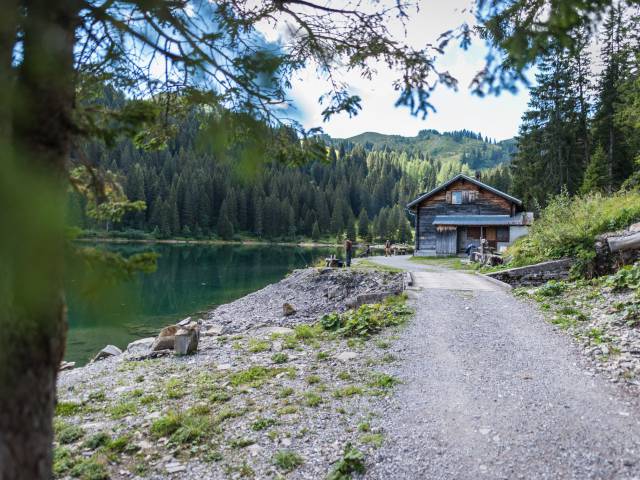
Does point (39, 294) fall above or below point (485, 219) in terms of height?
below

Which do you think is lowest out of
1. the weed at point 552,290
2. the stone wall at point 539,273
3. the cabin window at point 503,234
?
the weed at point 552,290

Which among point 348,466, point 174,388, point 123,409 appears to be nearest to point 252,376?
point 174,388

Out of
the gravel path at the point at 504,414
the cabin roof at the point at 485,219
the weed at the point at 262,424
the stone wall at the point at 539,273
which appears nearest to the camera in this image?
the gravel path at the point at 504,414

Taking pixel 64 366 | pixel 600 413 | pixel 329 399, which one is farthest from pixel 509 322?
pixel 64 366

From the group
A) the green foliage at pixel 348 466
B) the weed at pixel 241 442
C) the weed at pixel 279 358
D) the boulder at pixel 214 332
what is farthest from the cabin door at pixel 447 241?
the green foliage at pixel 348 466

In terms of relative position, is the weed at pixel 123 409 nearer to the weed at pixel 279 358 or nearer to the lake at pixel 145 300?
the lake at pixel 145 300

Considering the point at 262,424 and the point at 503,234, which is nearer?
the point at 262,424

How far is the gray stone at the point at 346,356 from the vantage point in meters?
8.06

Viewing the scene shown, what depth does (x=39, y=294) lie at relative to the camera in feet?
6.32

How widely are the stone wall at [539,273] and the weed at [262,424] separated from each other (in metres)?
13.0

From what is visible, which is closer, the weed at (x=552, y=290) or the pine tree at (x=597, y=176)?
the weed at (x=552, y=290)

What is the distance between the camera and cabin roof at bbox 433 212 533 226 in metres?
33.5

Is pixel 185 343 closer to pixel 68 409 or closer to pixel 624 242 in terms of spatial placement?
pixel 68 409

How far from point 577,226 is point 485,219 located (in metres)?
19.5
